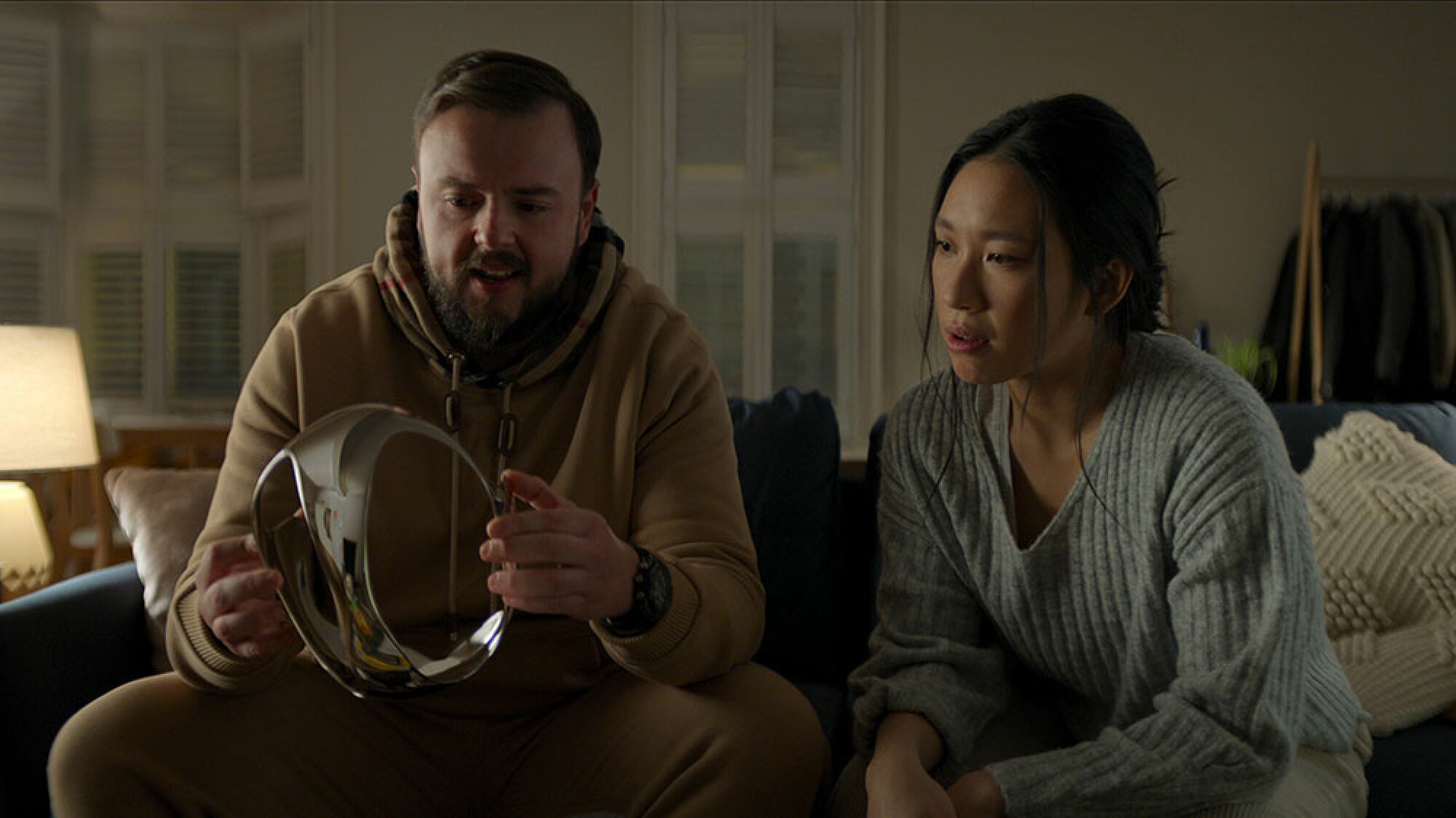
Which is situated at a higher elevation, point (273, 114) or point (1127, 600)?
point (273, 114)

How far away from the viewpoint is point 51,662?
147 cm

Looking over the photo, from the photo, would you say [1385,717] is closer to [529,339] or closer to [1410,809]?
[1410,809]

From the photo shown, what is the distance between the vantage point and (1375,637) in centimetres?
162

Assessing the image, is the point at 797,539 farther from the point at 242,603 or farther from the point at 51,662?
the point at 51,662

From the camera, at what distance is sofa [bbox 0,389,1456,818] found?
141cm

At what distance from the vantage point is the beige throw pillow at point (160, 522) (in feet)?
5.60

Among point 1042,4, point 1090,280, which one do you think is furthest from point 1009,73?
point 1090,280

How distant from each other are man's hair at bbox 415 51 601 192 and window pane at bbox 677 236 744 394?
3.14 m

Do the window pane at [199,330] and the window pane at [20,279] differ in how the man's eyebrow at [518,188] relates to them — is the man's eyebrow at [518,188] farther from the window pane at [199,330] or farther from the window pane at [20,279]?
the window pane at [20,279]

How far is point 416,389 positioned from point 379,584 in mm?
244

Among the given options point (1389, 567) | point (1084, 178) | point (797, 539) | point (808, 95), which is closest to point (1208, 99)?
point (808, 95)

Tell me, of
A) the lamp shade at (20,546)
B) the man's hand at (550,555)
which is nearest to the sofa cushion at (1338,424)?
the man's hand at (550,555)

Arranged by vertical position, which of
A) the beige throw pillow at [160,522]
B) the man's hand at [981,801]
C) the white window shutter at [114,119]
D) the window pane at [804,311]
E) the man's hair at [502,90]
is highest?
the white window shutter at [114,119]

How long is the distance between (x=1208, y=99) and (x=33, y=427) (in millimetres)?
4222
